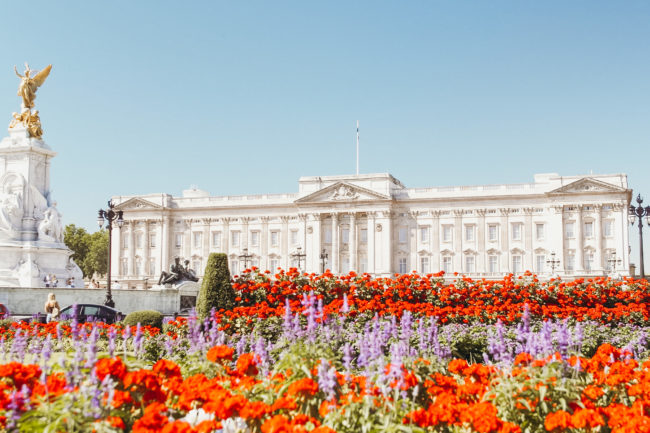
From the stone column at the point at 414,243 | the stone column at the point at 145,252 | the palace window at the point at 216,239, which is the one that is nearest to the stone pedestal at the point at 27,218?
the stone column at the point at 414,243

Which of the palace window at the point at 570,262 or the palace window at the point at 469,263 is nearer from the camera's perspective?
the palace window at the point at 570,262

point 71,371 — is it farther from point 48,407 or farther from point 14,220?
point 14,220

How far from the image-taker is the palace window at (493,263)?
6330 centimetres

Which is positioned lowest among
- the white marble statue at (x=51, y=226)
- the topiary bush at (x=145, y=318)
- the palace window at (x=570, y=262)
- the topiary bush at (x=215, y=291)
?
the topiary bush at (x=145, y=318)

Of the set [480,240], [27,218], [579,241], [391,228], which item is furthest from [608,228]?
[27,218]

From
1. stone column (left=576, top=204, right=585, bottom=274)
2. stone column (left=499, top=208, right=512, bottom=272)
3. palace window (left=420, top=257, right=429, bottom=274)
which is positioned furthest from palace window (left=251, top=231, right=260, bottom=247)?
stone column (left=576, top=204, right=585, bottom=274)

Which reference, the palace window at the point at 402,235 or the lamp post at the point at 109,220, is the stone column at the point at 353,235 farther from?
the lamp post at the point at 109,220

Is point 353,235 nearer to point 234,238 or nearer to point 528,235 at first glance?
point 234,238

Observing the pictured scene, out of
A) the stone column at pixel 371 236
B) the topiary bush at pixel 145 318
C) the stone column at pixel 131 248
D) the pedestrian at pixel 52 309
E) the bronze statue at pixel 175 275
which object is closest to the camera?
the pedestrian at pixel 52 309

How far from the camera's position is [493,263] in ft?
208

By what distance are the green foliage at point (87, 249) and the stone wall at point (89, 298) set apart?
58.9 meters

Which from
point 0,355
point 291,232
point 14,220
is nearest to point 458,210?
point 291,232

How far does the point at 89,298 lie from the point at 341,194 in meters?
44.4

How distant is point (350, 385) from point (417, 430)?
112 cm
